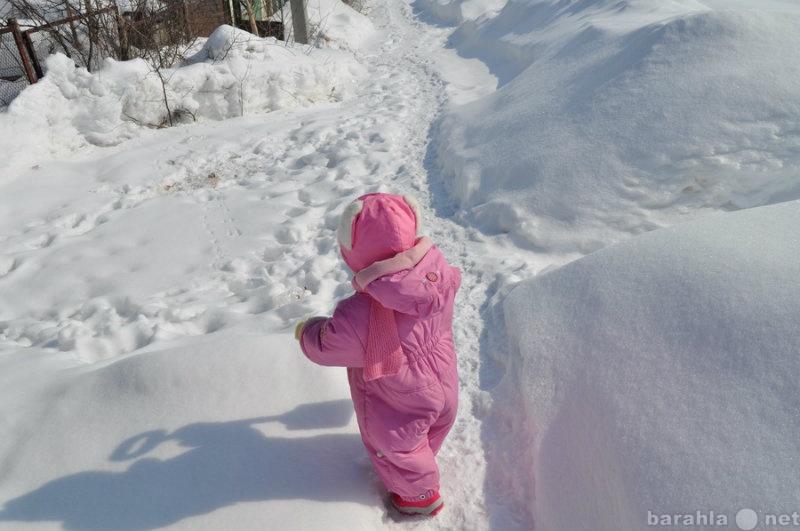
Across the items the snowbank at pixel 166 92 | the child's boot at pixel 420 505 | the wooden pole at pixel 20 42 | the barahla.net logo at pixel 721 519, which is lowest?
the child's boot at pixel 420 505

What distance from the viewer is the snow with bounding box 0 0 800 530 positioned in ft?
5.57

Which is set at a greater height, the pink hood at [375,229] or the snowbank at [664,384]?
the pink hood at [375,229]

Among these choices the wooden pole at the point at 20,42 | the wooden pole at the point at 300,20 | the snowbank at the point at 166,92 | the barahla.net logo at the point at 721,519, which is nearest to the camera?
the barahla.net logo at the point at 721,519

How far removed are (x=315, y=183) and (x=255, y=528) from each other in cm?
320

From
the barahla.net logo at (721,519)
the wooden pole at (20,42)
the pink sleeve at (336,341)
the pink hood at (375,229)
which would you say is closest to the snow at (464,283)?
the barahla.net logo at (721,519)

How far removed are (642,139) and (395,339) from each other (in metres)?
2.66

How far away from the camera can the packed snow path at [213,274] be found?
6.27 ft

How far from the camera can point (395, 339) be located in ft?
5.24

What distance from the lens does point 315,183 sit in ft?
14.8

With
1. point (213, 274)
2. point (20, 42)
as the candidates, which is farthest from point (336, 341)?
point (20, 42)

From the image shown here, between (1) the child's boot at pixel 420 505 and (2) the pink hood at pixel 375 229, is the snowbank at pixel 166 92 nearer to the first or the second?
(2) the pink hood at pixel 375 229

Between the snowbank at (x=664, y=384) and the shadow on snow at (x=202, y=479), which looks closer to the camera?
the snowbank at (x=664, y=384)

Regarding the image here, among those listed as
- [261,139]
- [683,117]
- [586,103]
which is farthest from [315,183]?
[683,117]

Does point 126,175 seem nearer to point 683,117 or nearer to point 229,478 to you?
point 229,478
